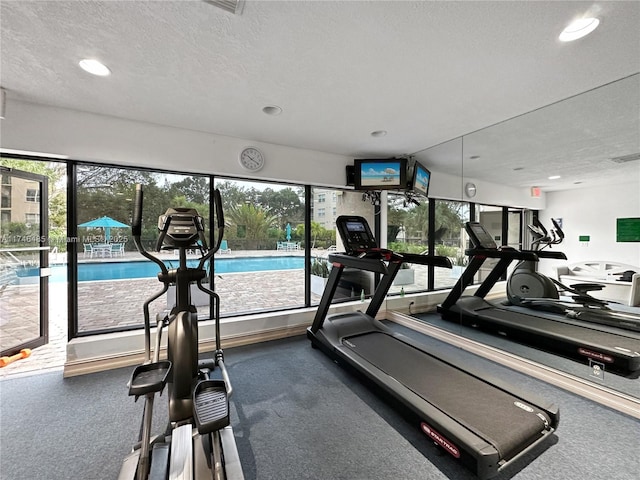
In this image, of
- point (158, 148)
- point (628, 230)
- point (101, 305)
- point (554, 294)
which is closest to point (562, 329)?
point (554, 294)

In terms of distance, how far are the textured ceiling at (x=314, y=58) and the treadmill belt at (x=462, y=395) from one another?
253 cm

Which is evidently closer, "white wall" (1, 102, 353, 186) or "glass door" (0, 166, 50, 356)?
"white wall" (1, 102, 353, 186)

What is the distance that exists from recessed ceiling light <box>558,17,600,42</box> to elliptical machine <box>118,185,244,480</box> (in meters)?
2.63

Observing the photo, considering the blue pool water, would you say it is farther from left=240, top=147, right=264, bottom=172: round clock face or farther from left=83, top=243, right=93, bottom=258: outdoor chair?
left=240, top=147, right=264, bottom=172: round clock face

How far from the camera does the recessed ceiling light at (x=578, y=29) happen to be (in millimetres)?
1641

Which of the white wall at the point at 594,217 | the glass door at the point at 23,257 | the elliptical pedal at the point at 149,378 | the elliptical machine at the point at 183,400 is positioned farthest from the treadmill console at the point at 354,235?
the glass door at the point at 23,257

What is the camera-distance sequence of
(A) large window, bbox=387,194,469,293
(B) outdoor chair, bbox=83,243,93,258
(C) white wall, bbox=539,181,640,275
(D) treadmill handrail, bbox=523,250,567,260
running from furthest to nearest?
(A) large window, bbox=387,194,469,293, (D) treadmill handrail, bbox=523,250,567,260, (B) outdoor chair, bbox=83,243,93,258, (C) white wall, bbox=539,181,640,275

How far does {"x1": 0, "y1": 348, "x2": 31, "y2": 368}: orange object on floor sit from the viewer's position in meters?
2.89

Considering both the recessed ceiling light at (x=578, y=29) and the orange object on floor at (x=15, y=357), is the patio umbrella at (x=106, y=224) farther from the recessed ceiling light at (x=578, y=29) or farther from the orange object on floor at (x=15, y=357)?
the recessed ceiling light at (x=578, y=29)

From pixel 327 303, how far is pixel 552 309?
10.5 feet

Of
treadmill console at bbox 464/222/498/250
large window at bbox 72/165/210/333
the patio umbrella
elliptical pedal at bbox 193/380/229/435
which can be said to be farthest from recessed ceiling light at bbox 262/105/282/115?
treadmill console at bbox 464/222/498/250

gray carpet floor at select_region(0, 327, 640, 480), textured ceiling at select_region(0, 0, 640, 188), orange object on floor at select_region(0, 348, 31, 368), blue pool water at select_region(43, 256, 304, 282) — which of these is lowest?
gray carpet floor at select_region(0, 327, 640, 480)

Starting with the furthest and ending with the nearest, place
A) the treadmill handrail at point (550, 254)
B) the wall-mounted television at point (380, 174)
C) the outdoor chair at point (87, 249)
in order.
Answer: the wall-mounted television at point (380, 174) → the treadmill handrail at point (550, 254) → the outdoor chair at point (87, 249)

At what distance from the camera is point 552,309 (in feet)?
12.4
